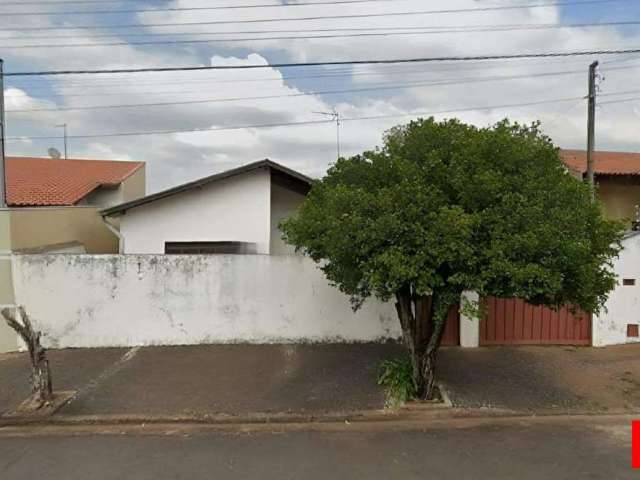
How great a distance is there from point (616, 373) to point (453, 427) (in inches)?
142

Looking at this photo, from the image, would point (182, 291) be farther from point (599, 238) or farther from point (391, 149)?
point (599, 238)

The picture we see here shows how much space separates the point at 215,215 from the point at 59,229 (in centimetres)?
370

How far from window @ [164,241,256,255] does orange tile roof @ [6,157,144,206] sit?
15.5 ft

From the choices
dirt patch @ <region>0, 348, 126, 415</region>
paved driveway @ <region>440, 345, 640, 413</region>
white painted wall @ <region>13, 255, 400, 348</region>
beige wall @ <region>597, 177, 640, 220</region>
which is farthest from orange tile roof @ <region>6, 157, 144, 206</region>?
beige wall @ <region>597, 177, 640, 220</region>

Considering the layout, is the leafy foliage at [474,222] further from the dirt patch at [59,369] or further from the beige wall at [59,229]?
the beige wall at [59,229]

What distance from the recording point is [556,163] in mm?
5934

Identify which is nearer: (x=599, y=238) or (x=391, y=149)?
(x=599, y=238)

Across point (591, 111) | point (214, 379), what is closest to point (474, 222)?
point (214, 379)

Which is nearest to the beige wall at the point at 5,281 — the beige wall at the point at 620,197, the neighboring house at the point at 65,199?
the neighboring house at the point at 65,199

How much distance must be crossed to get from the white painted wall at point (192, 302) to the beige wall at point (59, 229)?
2.60ft

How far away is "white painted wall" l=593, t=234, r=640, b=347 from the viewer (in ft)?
30.5

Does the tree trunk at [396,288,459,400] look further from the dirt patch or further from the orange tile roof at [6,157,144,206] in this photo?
the orange tile roof at [6,157,144,206]

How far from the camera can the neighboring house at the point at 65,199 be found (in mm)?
10273

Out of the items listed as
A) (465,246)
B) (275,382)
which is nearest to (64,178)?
(275,382)
